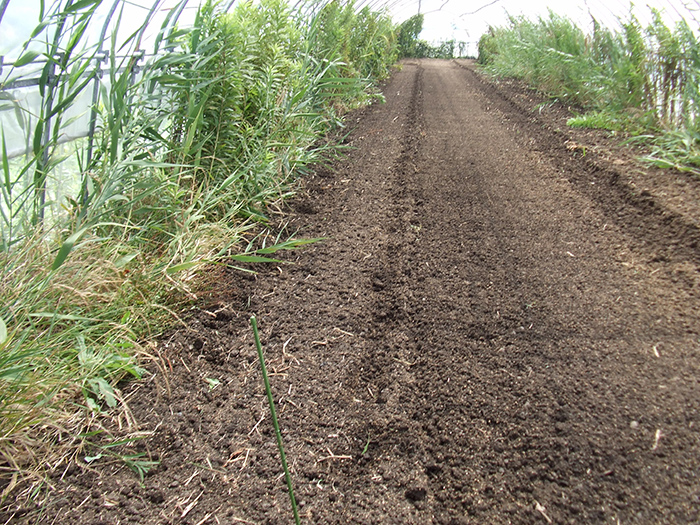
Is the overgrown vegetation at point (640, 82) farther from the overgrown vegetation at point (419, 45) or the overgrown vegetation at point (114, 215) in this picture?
the overgrown vegetation at point (419, 45)

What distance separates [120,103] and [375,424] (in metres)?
1.67

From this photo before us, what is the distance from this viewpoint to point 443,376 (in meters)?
1.86

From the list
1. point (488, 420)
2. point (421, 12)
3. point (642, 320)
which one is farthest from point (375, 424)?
point (421, 12)

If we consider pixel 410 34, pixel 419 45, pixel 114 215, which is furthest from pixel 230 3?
pixel 419 45

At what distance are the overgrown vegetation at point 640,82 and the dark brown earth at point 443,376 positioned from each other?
942 mm

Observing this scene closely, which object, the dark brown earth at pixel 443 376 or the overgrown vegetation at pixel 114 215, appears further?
the overgrown vegetation at pixel 114 215

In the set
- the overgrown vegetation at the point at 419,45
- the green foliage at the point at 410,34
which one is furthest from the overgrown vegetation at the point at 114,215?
the green foliage at the point at 410,34

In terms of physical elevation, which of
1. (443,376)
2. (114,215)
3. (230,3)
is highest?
(230,3)

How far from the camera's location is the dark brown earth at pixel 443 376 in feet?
4.59

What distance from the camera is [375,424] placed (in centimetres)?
166

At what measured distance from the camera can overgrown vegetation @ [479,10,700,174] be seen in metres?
4.07

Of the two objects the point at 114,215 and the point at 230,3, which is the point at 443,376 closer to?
the point at 114,215

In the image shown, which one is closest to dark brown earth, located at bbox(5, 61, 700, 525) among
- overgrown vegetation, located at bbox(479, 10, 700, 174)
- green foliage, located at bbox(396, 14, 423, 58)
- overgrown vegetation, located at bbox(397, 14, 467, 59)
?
overgrown vegetation, located at bbox(479, 10, 700, 174)

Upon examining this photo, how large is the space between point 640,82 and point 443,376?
4.35 m
